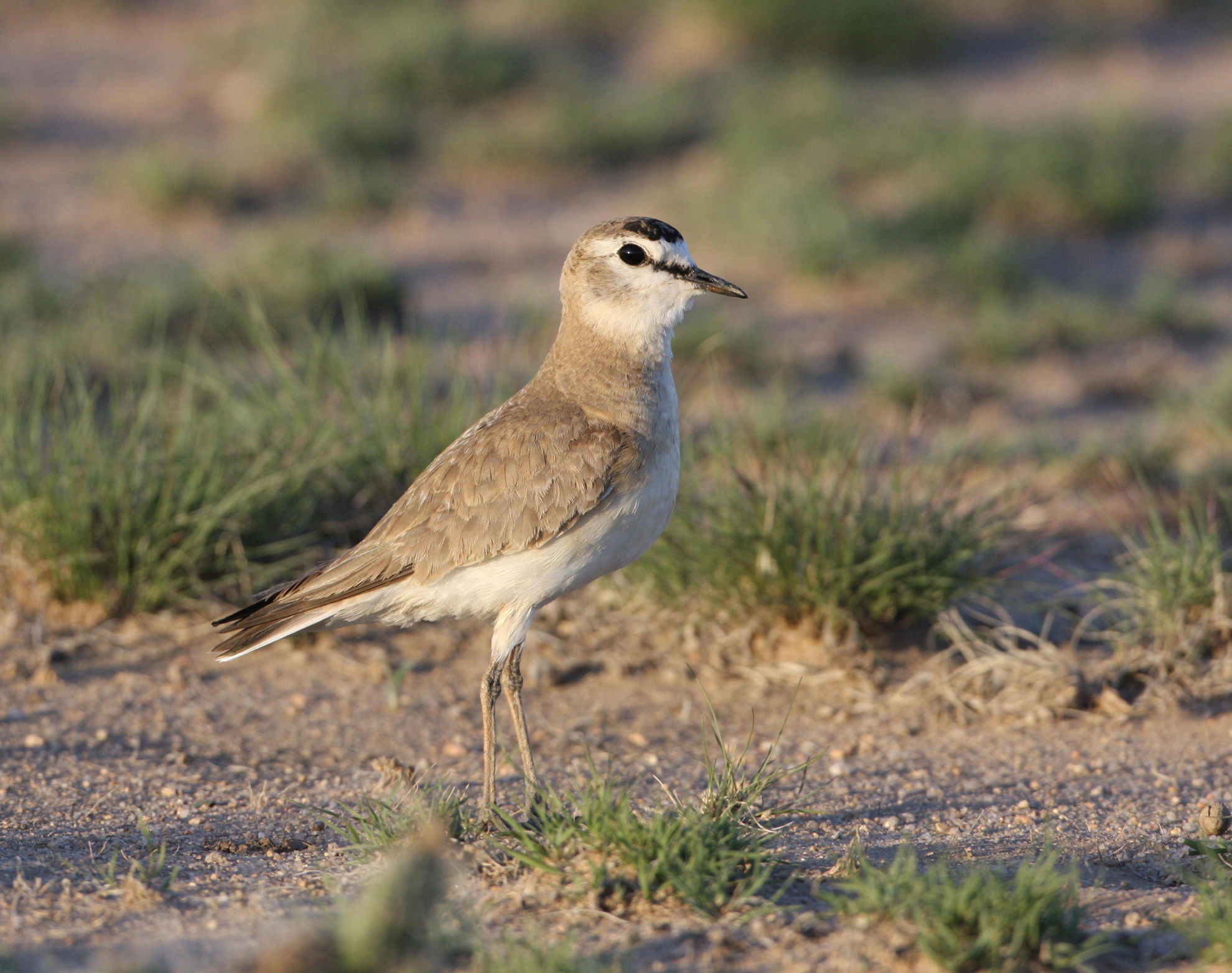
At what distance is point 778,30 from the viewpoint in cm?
1561

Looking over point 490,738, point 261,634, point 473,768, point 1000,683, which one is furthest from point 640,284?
point 1000,683

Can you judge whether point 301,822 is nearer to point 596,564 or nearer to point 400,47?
point 596,564

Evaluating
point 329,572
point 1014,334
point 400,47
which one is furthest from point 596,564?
point 400,47

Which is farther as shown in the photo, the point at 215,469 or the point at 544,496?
the point at 215,469

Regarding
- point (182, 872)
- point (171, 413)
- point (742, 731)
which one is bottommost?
point (742, 731)

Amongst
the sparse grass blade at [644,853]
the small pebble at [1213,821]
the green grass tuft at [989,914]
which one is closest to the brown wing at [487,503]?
the sparse grass blade at [644,853]

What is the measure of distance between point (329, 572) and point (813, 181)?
25.4ft

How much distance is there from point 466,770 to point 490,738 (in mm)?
651

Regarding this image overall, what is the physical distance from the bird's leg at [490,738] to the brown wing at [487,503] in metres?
0.39

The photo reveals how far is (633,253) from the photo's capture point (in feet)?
15.2

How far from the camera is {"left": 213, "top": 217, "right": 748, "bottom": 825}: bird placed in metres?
4.28

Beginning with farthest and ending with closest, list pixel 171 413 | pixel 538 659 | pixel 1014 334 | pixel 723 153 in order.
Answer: pixel 723 153
pixel 1014 334
pixel 171 413
pixel 538 659

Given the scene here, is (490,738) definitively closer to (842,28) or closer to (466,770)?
(466,770)

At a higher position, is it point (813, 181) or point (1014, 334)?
point (813, 181)
